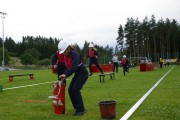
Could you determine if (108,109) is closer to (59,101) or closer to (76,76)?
(76,76)

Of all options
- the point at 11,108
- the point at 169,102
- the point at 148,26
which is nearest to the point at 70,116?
the point at 11,108

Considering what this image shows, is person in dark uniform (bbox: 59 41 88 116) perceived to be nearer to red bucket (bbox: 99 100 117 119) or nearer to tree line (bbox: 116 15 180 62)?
red bucket (bbox: 99 100 117 119)

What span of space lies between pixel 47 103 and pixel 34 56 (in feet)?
522

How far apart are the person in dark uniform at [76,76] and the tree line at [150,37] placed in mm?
112079

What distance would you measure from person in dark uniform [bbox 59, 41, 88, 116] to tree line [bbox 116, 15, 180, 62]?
368 feet

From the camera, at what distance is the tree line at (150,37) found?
398 feet

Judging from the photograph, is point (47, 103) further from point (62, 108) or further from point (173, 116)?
point (173, 116)

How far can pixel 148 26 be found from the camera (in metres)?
123

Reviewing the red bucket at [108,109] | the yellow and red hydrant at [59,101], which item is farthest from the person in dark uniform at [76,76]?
the red bucket at [108,109]

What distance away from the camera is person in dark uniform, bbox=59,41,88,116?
27.7 ft

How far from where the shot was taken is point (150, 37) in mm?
122562

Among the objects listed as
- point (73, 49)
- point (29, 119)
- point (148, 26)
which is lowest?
point (29, 119)

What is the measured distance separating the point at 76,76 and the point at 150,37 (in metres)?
116

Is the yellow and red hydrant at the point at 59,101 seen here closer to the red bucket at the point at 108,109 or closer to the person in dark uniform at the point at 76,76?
the person in dark uniform at the point at 76,76
